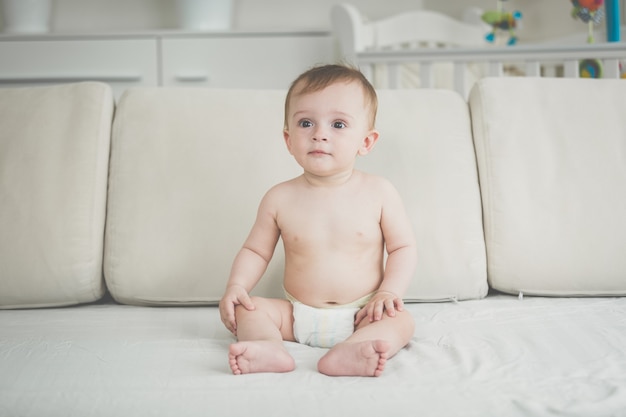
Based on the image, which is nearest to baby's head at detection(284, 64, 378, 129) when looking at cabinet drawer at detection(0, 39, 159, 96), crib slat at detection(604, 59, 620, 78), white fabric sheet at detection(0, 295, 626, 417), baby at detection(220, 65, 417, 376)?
baby at detection(220, 65, 417, 376)

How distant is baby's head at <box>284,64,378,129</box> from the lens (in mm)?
1174

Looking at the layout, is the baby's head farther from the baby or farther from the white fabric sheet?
the white fabric sheet

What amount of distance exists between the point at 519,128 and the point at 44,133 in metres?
0.95

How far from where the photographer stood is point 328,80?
3.85ft

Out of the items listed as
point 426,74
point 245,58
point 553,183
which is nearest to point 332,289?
point 553,183

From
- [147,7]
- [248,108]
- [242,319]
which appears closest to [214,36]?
[147,7]

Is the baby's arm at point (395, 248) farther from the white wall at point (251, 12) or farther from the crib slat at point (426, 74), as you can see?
the white wall at point (251, 12)

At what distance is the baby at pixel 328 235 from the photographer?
1145 millimetres

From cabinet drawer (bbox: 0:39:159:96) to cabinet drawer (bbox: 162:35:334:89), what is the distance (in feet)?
0.34

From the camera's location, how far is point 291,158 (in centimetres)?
142

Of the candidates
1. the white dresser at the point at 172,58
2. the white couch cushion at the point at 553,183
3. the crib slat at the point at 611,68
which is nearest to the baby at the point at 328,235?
the white couch cushion at the point at 553,183

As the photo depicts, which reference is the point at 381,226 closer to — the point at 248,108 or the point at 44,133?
the point at 248,108

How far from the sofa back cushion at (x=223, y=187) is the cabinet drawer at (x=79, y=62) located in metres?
1.86

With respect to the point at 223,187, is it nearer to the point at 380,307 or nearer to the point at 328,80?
the point at 328,80
